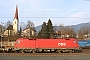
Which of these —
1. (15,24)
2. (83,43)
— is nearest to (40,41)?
(83,43)

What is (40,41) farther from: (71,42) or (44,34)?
(44,34)

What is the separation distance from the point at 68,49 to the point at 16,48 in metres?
10.7

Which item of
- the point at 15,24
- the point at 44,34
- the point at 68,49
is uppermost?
the point at 15,24

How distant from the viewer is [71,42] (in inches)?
1513

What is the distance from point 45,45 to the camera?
1476 inches

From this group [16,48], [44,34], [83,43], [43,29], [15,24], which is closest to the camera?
[16,48]

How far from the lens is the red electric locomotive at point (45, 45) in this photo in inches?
1453

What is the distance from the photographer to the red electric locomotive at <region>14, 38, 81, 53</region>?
1453 inches

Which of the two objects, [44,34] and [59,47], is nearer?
[59,47]

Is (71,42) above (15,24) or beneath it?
beneath

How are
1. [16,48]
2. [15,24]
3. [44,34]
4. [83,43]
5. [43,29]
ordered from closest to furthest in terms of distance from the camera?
[16,48] → [83,43] → [44,34] → [43,29] → [15,24]

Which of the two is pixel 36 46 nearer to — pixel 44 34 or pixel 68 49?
pixel 68 49

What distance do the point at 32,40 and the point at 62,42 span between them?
20.8 feet

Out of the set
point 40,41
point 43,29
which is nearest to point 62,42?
point 40,41
